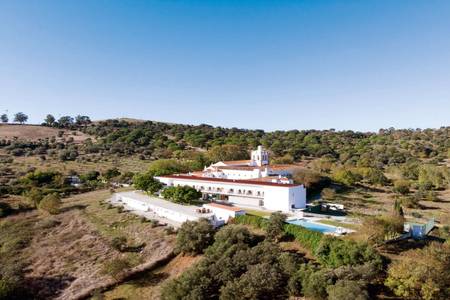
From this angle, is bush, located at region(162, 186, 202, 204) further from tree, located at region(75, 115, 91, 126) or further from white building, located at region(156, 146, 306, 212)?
tree, located at region(75, 115, 91, 126)

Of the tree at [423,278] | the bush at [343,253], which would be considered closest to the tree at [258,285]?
the bush at [343,253]

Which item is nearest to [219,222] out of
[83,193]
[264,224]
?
[264,224]

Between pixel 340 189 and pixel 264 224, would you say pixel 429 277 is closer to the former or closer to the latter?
pixel 264 224

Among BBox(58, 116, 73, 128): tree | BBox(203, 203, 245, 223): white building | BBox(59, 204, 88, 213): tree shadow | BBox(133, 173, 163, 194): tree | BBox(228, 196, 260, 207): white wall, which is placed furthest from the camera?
BBox(58, 116, 73, 128): tree

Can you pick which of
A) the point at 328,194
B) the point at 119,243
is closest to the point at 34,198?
the point at 119,243

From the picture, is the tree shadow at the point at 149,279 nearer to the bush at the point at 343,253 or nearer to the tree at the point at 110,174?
the bush at the point at 343,253

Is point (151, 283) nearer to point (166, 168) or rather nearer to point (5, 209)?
point (5, 209)

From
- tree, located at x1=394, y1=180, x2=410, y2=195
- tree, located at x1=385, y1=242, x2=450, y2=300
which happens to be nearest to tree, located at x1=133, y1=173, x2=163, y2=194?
tree, located at x1=385, y1=242, x2=450, y2=300
